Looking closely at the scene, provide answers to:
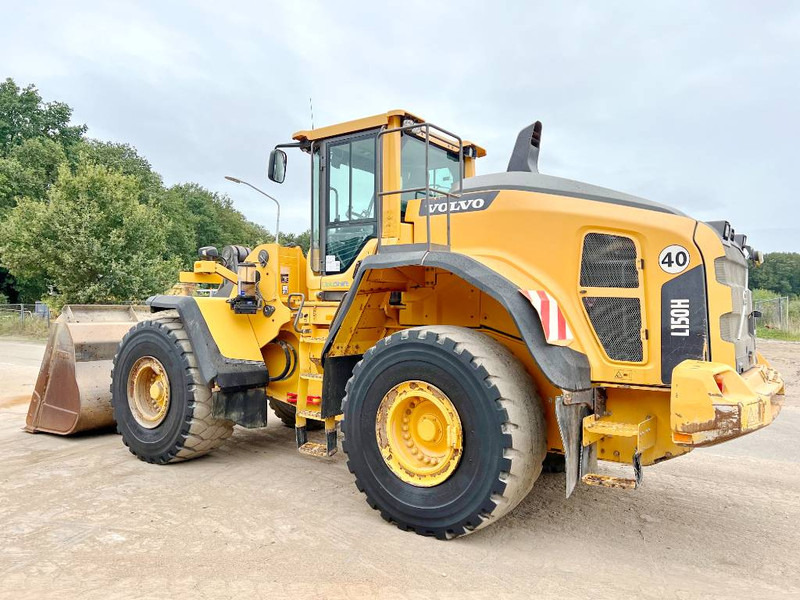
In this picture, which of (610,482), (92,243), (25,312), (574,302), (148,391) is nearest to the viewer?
(610,482)

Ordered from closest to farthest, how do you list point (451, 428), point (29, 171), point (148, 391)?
point (451, 428), point (148, 391), point (29, 171)

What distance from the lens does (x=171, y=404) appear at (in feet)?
18.1

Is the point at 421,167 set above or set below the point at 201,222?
below

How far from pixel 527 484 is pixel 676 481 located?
2.31 metres

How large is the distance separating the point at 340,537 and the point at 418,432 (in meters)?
0.84

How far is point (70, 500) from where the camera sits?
4.54 m

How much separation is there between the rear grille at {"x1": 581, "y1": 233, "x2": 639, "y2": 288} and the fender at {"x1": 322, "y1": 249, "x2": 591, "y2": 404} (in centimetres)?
49

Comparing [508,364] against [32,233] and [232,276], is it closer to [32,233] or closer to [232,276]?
[232,276]

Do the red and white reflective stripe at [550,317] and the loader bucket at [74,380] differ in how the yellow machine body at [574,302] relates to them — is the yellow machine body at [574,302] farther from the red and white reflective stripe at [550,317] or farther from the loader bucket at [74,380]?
the loader bucket at [74,380]

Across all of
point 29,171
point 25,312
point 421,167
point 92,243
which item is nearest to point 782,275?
point 92,243

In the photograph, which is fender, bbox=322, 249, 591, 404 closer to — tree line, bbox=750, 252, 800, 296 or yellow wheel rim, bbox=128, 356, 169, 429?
yellow wheel rim, bbox=128, 356, 169, 429

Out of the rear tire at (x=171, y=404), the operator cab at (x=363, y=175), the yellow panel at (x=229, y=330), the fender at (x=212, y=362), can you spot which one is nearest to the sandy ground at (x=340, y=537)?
the rear tire at (x=171, y=404)

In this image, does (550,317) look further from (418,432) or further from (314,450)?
(314,450)

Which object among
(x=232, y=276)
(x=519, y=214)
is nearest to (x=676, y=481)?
(x=519, y=214)
